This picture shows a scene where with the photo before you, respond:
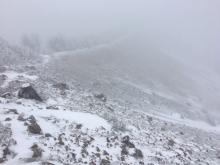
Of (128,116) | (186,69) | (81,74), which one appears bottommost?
(128,116)

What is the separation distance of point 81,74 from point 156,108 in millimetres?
13111

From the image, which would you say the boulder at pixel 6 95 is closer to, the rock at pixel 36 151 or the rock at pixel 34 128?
the rock at pixel 34 128

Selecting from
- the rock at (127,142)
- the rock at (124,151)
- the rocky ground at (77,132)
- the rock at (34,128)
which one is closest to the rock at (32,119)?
the rocky ground at (77,132)

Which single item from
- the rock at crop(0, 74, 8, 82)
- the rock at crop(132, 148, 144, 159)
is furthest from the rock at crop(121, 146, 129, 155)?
the rock at crop(0, 74, 8, 82)

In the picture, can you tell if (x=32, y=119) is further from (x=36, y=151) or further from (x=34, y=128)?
(x=36, y=151)

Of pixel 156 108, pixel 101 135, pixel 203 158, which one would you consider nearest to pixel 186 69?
pixel 156 108

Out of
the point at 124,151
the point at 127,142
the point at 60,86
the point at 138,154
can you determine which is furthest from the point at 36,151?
the point at 60,86

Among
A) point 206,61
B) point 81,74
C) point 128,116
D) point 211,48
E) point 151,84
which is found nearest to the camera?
point 128,116

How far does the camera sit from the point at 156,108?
42.6 m

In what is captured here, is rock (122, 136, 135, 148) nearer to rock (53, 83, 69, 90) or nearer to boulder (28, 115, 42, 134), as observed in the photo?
boulder (28, 115, 42, 134)

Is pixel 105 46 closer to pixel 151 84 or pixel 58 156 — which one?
pixel 151 84

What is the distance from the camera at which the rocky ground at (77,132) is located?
17047 millimetres

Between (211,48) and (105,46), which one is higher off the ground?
(211,48)

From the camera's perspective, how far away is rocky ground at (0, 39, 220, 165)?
17047 mm
